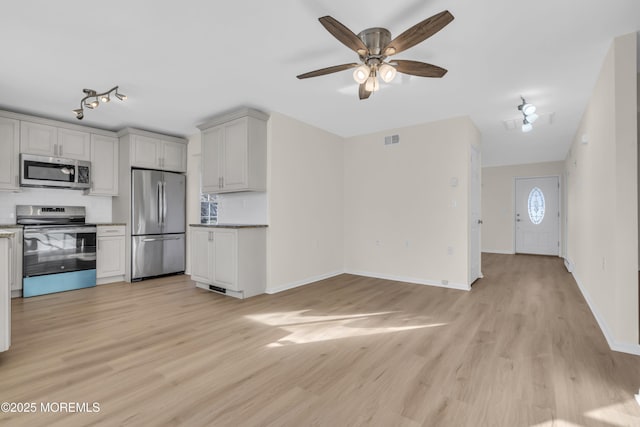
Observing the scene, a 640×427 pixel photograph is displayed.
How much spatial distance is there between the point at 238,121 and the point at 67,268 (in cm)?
320

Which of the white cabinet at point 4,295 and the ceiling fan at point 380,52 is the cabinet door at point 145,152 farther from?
the ceiling fan at point 380,52

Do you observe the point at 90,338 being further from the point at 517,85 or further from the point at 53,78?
the point at 517,85

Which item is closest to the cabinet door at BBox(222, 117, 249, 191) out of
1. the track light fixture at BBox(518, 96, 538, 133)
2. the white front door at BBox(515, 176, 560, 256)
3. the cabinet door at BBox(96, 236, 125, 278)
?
the cabinet door at BBox(96, 236, 125, 278)

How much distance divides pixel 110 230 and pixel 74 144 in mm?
1390

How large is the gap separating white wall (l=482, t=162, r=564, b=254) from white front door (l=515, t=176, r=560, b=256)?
0.54 feet

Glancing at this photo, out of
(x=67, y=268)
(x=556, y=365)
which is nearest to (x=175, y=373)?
(x=556, y=365)

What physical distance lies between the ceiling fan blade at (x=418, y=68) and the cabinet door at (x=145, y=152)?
435 centimetres

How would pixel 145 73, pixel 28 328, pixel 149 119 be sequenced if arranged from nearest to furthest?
1. pixel 28 328
2. pixel 145 73
3. pixel 149 119

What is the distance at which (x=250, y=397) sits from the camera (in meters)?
1.81

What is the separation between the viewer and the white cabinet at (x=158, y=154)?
4914 millimetres

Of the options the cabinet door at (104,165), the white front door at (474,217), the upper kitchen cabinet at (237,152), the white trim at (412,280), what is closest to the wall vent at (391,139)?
the white front door at (474,217)

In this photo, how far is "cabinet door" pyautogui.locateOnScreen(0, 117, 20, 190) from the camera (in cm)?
396

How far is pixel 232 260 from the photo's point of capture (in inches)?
153

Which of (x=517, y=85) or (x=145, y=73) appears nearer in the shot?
(x=145, y=73)
